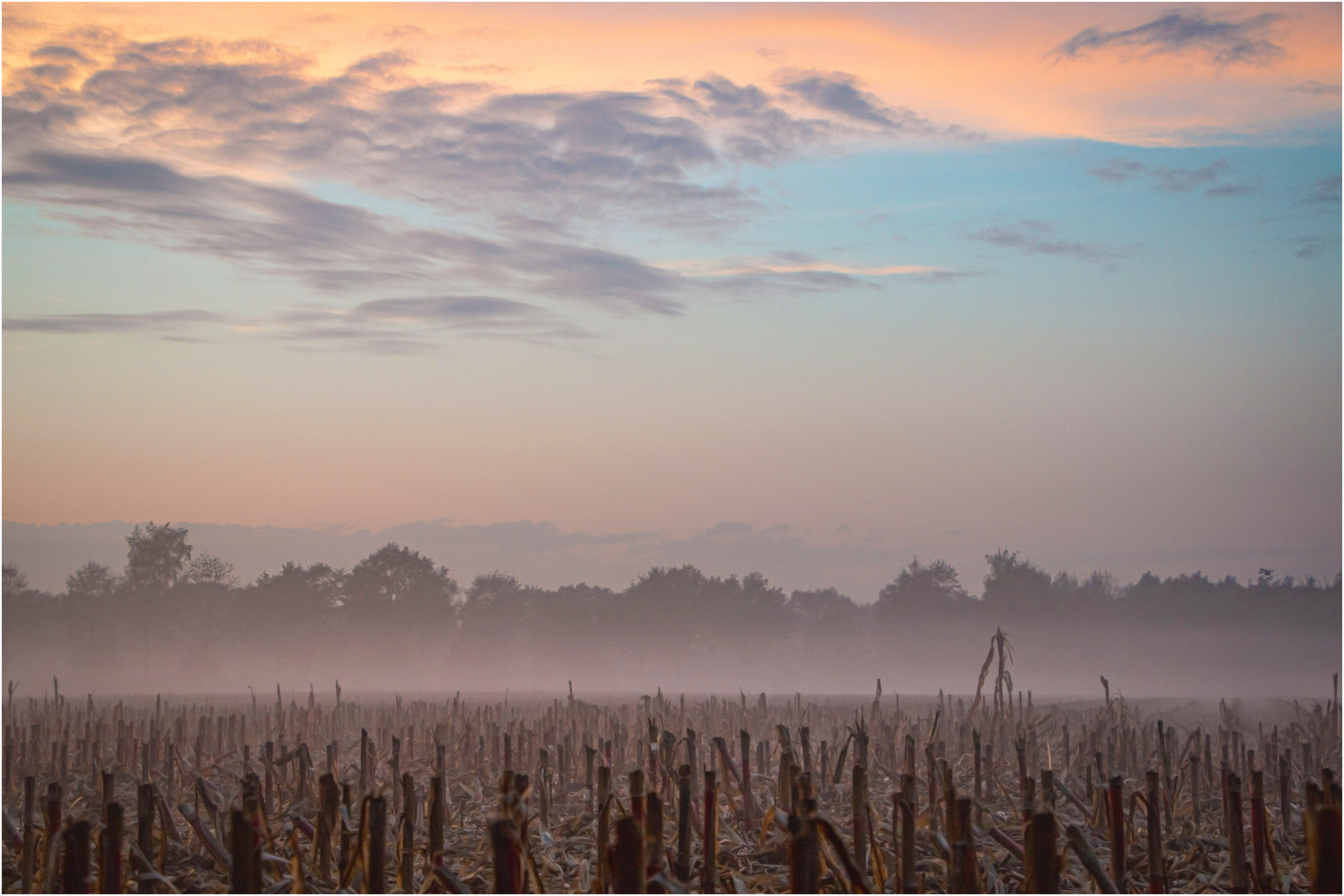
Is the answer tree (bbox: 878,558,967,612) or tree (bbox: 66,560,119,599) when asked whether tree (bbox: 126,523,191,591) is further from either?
tree (bbox: 878,558,967,612)

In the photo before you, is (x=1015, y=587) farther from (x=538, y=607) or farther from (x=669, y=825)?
(x=669, y=825)

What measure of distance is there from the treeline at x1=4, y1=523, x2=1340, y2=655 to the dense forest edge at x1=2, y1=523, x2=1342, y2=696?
0.23 metres

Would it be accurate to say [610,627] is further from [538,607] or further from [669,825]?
[669,825]

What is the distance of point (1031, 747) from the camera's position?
19766 mm

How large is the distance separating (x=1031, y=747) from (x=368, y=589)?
11609 centimetres

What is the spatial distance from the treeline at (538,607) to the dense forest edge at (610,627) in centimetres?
23

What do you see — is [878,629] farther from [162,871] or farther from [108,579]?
[162,871]

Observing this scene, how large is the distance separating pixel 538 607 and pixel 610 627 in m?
11.9

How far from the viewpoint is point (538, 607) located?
5423 inches

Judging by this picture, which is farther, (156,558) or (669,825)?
(156,558)

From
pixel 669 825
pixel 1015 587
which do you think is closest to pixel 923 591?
pixel 1015 587

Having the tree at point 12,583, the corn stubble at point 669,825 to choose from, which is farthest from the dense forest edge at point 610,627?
the corn stubble at point 669,825

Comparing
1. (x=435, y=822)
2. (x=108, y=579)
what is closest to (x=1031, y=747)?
(x=435, y=822)

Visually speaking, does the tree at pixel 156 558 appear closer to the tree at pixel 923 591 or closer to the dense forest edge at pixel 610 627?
the dense forest edge at pixel 610 627
